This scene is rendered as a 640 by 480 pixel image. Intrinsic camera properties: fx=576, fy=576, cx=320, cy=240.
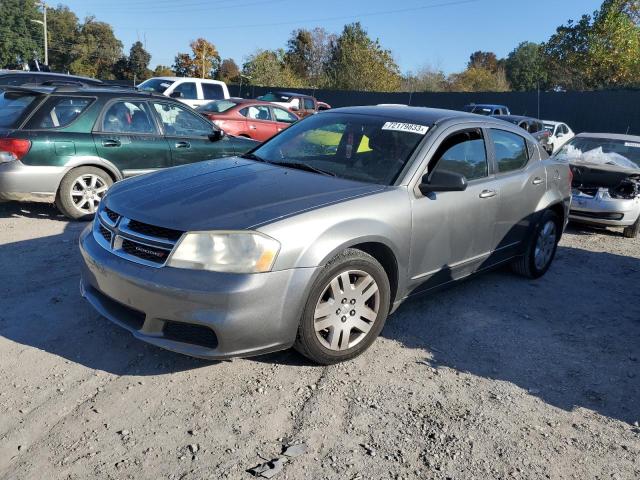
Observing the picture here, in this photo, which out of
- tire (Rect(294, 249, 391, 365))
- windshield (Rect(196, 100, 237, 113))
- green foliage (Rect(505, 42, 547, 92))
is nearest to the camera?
tire (Rect(294, 249, 391, 365))

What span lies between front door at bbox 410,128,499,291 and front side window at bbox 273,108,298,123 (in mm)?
10364

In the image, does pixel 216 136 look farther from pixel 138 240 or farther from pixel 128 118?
pixel 138 240

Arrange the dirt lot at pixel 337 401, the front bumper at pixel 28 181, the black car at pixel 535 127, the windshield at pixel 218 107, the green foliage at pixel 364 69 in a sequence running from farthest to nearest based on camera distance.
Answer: the green foliage at pixel 364 69 → the black car at pixel 535 127 → the windshield at pixel 218 107 → the front bumper at pixel 28 181 → the dirt lot at pixel 337 401

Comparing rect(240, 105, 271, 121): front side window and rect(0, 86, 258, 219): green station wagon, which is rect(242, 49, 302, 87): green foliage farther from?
rect(0, 86, 258, 219): green station wagon

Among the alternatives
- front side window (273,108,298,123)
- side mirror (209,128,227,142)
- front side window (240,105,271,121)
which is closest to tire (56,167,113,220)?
side mirror (209,128,227,142)

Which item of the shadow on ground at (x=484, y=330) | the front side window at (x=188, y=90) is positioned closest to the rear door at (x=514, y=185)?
the shadow on ground at (x=484, y=330)

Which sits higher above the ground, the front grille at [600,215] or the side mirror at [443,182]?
the side mirror at [443,182]

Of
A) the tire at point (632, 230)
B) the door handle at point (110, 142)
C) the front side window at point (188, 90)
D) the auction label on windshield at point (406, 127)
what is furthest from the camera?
the front side window at point (188, 90)

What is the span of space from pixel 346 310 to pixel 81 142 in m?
4.42

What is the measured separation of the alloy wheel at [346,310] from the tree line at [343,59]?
34.1 meters

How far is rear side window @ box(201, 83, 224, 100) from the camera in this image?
17672mm

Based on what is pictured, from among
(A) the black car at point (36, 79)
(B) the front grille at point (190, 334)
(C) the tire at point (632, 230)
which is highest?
(A) the black car at point (36, 79)

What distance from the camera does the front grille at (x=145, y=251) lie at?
3.20 meters

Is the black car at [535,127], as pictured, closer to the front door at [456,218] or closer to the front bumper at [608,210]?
the front bumper at [608,210]
